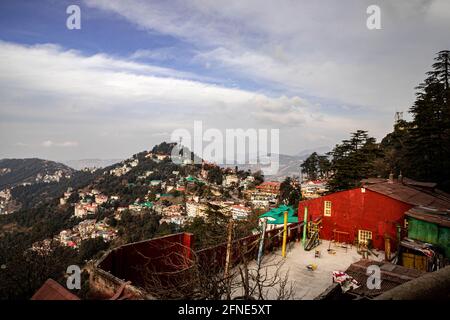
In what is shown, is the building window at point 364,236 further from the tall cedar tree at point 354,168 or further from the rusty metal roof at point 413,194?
the tall cedar tree at point 354,168

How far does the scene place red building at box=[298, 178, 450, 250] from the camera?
1584 centimetres

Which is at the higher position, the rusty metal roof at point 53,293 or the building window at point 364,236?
the rusty metal roof at point 53,293

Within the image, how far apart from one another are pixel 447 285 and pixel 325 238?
17.6 m

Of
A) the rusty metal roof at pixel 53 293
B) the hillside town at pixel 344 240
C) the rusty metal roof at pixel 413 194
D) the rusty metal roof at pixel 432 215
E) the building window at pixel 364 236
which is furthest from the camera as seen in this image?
the building window at pixel 364 236

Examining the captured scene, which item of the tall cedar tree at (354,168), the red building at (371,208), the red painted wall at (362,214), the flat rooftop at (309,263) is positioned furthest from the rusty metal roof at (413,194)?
the tall cedar tree at (354,168)

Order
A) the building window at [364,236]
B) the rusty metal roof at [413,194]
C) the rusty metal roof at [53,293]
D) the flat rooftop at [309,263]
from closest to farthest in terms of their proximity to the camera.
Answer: the rusty metal roof at [53,293] → the flat rooftop at [309,263] → the rusty metal roof at [413,194] → the building window at [364,236]

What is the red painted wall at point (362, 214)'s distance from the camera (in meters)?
15.9

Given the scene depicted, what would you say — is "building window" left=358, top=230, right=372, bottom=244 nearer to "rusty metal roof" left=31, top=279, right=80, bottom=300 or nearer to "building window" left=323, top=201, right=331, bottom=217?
"building window" left=323, top=201, right=331, bottom=217

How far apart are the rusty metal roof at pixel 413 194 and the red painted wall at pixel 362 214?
34cm

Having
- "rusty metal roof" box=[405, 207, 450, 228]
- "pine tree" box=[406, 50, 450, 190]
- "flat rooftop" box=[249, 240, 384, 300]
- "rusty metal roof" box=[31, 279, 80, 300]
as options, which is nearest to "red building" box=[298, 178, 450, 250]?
"flat rooftop" box=[249, 240, 384, 300]

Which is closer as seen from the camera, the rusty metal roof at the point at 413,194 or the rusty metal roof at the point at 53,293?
the rusty metal roof at the point at 53,293

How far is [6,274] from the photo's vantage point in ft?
68.1
